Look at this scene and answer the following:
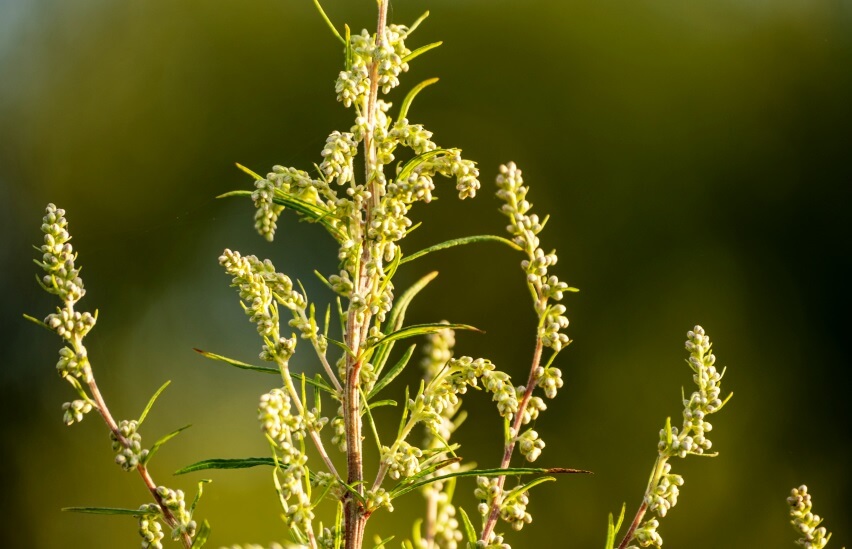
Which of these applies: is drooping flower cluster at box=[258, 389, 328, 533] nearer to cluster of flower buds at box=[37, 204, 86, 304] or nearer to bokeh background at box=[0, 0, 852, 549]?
cluster of flower buds at box=[37, 204, 86, 304]

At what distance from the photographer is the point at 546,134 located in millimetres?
4371

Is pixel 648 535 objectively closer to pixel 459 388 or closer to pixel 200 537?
pixel 459 388

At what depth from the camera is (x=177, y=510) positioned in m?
0.80

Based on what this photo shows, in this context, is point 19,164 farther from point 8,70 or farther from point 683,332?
point 683,332

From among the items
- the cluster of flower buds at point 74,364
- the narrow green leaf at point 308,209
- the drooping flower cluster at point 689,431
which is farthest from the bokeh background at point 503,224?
the cluster of flower buds at point 74,364

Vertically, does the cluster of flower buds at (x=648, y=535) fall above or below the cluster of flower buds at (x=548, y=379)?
below

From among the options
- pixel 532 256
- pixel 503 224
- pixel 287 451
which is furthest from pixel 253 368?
pixel 503 224

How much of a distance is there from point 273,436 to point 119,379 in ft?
13.2

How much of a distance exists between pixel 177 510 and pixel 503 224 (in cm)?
335

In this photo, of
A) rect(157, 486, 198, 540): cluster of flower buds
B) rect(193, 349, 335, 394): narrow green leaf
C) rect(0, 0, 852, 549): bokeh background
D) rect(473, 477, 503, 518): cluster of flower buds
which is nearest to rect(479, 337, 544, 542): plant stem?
rect(473, 477, 503, 518): cluster of flower buds

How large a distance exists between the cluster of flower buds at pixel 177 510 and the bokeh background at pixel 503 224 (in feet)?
9.25

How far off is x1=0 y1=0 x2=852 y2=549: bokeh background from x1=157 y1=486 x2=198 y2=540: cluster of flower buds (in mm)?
2819

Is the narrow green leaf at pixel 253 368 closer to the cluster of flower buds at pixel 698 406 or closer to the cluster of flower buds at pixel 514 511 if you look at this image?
the cluster of flower buds at pixel 514 511

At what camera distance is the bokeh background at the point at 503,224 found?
3990 mm
